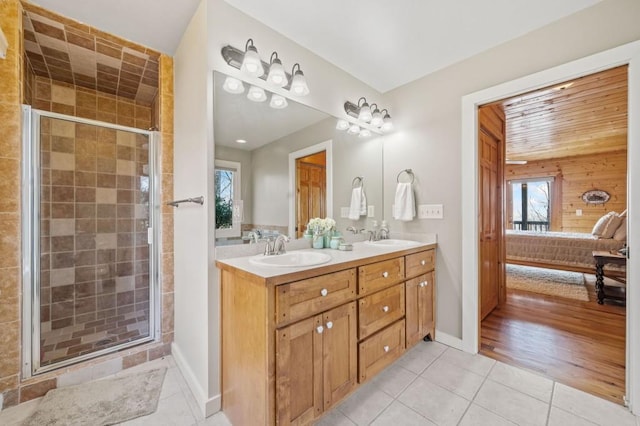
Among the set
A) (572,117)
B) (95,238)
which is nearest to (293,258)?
(95,238)

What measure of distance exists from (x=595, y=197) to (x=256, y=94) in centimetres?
785

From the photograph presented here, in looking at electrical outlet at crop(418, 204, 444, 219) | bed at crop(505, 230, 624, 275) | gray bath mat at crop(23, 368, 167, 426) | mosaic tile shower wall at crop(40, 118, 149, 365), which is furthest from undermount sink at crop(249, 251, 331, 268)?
bed at crop(505, 230, 624, 275)

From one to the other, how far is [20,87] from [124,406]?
2026 millimetres

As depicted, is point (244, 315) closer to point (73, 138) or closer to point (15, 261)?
point (15, 261)

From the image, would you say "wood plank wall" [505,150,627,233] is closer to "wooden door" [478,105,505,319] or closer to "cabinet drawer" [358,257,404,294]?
"wooden door" [478,105,505,319]

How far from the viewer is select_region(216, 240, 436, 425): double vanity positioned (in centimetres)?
117

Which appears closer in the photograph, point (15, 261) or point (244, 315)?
point (244, 315)

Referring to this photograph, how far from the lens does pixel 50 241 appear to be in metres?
2.31

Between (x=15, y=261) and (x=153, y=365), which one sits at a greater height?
(x=15, y=261)

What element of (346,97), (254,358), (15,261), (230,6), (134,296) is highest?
(230,6)

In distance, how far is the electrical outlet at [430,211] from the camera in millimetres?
2312

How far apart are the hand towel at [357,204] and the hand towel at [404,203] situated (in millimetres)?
302

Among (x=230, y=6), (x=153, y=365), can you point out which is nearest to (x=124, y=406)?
(x=153, y=365)

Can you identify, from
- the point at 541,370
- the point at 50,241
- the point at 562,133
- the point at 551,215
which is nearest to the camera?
the point at 541,370
